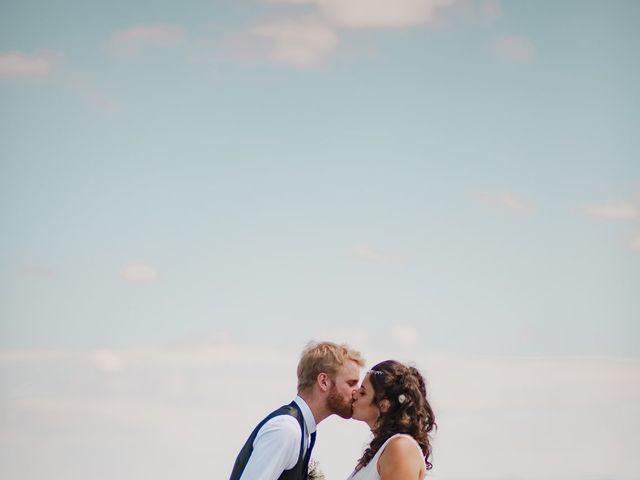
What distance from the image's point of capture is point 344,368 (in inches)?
399

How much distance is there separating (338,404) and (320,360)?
50 centimetres

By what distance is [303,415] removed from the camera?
9.91 meters

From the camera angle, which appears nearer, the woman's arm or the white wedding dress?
the woman's arm

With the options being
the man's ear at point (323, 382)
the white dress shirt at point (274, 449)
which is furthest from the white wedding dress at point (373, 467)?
the man's ear at point (323, 382)

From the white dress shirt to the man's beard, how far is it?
481 millimetres

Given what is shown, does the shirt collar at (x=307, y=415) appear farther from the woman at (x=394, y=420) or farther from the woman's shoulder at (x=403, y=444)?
the woman's shoulder at (x=403, y=444)

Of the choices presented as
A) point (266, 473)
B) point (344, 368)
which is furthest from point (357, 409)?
point (266, 473)

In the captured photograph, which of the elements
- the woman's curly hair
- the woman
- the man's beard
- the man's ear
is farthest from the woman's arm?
the man's ear

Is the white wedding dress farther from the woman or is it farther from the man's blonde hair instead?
the man's blonde hair

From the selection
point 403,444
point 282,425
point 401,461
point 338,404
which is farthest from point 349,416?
point 401,461

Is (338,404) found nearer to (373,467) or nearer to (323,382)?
(323,382)

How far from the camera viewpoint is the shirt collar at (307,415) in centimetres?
992

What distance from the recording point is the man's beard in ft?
32.9

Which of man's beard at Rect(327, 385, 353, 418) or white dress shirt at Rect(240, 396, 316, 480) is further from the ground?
man's beard at Rect(327, 385, 353, 418)
